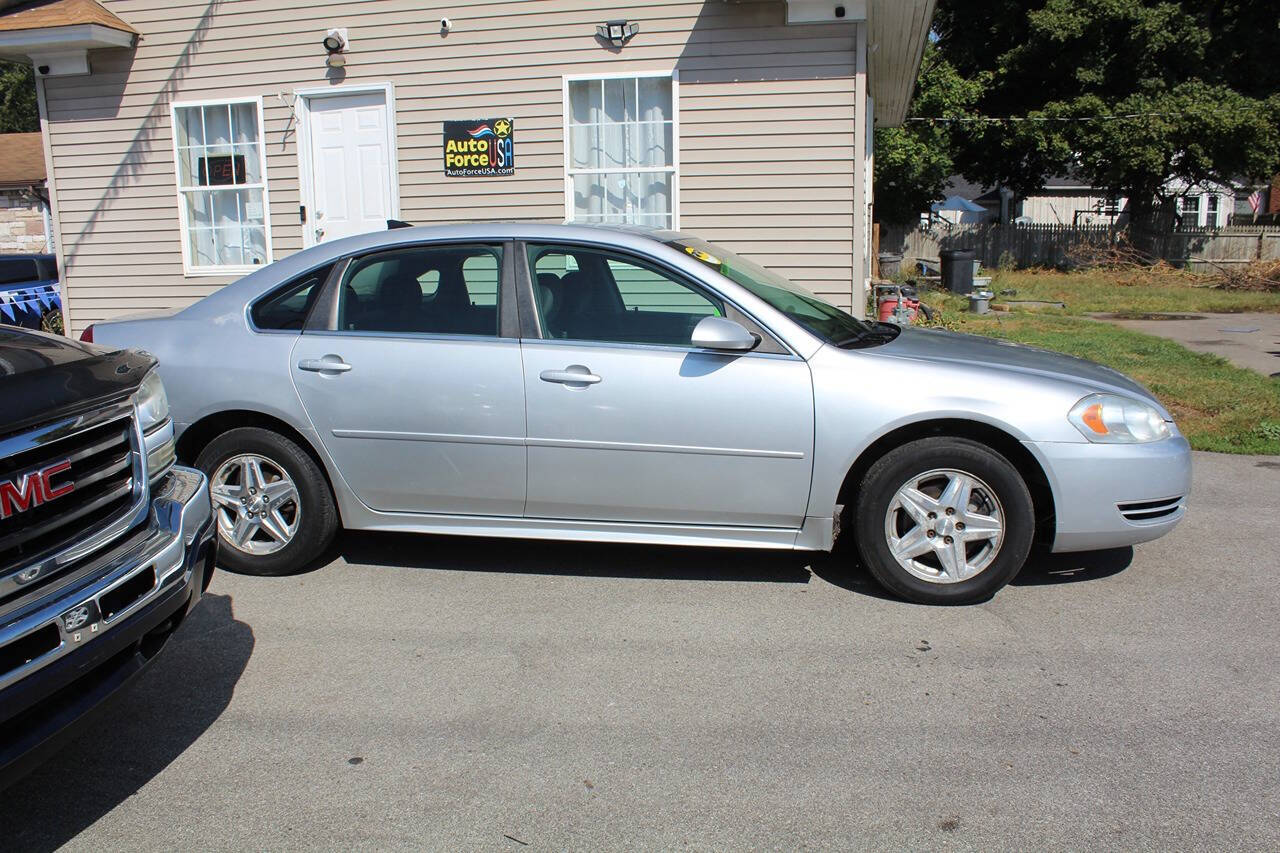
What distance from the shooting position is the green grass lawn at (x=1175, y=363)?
307 inches

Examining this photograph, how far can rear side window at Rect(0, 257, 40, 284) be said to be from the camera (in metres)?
14.5

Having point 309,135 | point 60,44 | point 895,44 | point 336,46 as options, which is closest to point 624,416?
point 336,46

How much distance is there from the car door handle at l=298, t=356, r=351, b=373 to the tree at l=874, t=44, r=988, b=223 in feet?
73.1

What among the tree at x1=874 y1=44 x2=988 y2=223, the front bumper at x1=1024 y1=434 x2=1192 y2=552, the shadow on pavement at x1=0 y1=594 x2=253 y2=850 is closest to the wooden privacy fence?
the tree at x1=874 y1=44 x2=988 y2=223

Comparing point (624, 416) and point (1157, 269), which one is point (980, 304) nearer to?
point (1157, 269)

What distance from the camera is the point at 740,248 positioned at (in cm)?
961

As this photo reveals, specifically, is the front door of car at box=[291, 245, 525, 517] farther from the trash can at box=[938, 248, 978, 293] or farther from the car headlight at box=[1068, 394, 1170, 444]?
the trash can at box=[938, 248, 978, 293]

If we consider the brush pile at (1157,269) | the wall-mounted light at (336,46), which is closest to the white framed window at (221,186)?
the wall-mounted light at (336,46)

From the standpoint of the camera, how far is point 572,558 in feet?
17.5

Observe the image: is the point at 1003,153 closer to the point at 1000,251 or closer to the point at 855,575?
the point at 1000,251

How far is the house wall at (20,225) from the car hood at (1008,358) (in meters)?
29.7

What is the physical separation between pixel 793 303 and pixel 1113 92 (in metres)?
24.6

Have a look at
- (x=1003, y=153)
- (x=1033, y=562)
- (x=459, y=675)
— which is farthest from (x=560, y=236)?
(x=1003, y=153)

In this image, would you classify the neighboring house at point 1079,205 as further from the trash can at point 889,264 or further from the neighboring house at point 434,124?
the neighboring house at point 434,124
